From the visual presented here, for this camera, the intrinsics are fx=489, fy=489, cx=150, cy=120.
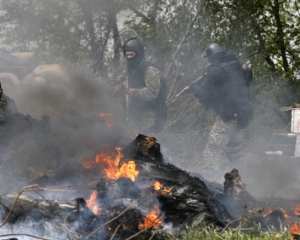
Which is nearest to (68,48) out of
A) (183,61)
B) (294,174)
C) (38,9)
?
(38,9)

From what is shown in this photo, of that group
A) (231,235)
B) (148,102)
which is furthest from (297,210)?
(148,102)

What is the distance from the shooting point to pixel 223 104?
9.41 metres

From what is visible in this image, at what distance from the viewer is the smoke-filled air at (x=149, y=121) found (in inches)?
195

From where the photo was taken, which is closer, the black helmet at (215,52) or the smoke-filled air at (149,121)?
the smoke-filled air at (149,121)

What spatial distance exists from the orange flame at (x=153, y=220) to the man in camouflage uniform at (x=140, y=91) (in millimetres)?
3849

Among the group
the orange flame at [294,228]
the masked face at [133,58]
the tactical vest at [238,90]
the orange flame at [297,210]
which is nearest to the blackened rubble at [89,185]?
the orange flame at [294,228]

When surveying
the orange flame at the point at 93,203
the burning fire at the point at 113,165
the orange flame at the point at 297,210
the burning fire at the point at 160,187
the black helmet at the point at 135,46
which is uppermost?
the black helmet at the point at 135,46

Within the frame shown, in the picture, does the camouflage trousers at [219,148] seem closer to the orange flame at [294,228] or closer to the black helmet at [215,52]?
the black helmet at [215,52]

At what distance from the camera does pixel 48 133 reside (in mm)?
6645

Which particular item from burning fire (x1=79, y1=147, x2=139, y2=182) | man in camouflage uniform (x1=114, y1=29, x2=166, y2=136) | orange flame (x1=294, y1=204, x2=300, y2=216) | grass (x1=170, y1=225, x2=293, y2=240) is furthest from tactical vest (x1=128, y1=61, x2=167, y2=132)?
grass (x1=170, y1=225, x2=293, y2=240)

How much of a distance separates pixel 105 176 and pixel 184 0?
25.6ft

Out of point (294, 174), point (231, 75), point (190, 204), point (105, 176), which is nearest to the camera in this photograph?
point (190, 204)

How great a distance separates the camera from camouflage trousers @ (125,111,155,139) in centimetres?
909

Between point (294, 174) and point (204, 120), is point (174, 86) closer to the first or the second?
point (204, 120)
